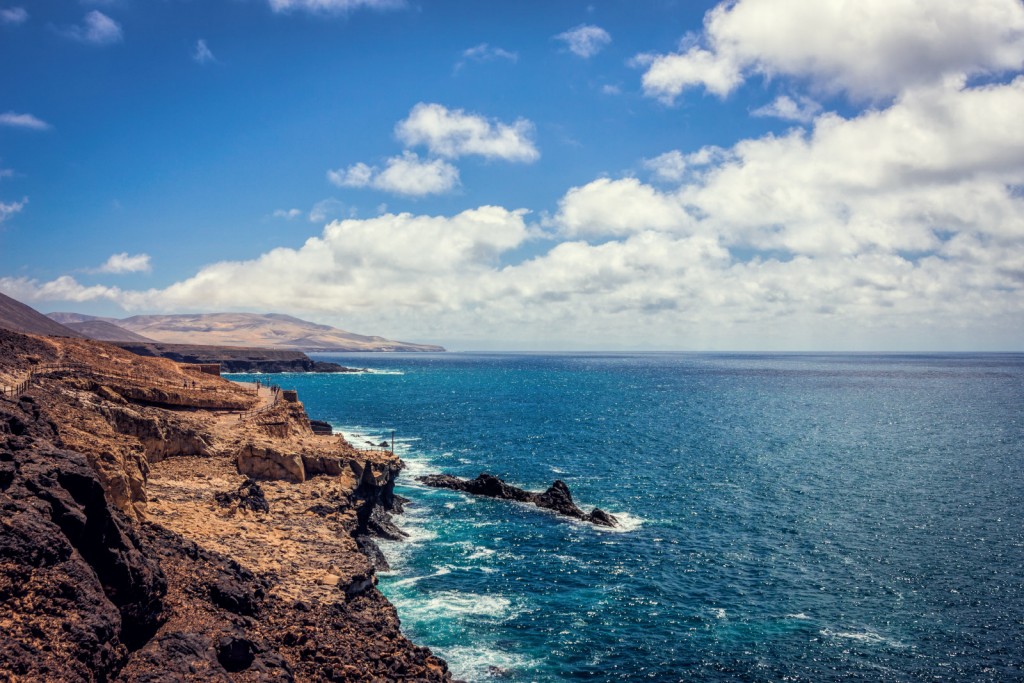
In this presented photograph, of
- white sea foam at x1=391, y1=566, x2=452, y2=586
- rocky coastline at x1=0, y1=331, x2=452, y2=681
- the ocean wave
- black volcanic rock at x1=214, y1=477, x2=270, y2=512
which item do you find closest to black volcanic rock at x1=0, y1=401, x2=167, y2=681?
rocky coastline at x1=0, y1=331, x2=452, y2=681

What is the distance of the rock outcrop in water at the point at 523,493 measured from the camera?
53531 millimetres

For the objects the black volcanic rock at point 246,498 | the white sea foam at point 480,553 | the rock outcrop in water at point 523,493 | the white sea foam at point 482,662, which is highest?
the black volcanic rock at point 246,498

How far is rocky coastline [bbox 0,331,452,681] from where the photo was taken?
15883 millimetres

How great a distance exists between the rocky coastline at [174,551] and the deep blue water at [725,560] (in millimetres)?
7173

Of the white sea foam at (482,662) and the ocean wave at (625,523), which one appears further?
the ocean wave at (625,523)

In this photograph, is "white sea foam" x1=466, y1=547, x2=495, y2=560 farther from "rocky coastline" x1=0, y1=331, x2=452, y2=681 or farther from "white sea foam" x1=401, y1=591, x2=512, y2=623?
"rocky coastline" x1=0, y1=331, x2=452, y2=681

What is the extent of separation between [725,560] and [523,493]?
71.0 feet

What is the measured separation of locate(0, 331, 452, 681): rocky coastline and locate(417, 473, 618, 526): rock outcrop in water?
19.0m

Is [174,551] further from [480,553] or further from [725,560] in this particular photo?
[725,560]

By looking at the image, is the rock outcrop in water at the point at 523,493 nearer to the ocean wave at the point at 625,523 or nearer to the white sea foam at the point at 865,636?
the ocean wave at the point at 625,523

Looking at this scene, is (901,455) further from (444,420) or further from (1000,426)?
(444,420)

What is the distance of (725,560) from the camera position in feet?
145

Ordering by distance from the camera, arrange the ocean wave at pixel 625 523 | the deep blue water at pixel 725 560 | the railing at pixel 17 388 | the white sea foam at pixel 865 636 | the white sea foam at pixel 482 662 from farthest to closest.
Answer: the ocean wave at pixel 625 523, the white sea foam at pixel 865 636, the deep blue water at pixel 725 560, the railing at pixel 17 388, the white sea foam at pixel 482 662

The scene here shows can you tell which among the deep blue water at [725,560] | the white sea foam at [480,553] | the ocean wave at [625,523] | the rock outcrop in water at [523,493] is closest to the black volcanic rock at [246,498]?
the deep blue water at [725,560]
